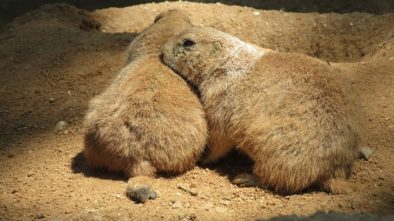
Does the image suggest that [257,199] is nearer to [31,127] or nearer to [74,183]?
[74,183]

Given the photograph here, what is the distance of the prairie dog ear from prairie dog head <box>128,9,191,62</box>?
1.39 ft

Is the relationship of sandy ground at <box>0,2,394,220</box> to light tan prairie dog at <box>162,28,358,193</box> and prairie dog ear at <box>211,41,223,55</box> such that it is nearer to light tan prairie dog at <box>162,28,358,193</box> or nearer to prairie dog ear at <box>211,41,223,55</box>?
light tan prairie dog at <box>162,28,358,193</box>

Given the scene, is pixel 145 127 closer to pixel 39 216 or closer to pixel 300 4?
pixel 39 216

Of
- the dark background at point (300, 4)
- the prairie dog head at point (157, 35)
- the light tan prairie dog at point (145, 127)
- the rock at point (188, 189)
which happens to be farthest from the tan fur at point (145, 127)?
the dark background at point (300, 4)

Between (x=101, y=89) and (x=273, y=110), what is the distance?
4.99ft

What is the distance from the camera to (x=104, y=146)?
10.8 ft

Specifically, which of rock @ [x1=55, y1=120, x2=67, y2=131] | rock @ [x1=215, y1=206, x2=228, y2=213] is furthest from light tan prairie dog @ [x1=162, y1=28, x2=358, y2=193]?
rock @ [x1=55, y1=120, x2=67, y2=131]

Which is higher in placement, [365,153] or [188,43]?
[188,43]

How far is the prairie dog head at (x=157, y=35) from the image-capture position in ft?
12.6

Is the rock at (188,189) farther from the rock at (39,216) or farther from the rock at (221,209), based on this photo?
the rock at (39,216)

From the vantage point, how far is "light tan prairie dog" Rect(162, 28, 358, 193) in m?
3.02

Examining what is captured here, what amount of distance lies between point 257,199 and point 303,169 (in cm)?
32

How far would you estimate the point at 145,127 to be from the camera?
10.6ft

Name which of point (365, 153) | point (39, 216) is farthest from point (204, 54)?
point (39, 216)
